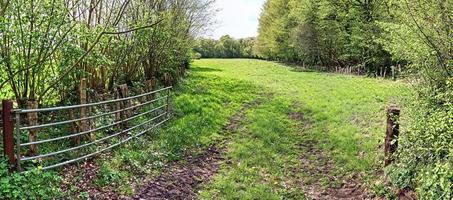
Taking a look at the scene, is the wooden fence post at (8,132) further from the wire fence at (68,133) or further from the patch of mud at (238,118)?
the patch of mud at (238,118)

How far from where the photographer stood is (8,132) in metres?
4.90

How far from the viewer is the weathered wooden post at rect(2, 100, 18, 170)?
4.86 m

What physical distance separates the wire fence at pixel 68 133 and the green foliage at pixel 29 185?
0.19 meters

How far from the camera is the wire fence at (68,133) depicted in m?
5.45

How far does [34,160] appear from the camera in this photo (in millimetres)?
5527

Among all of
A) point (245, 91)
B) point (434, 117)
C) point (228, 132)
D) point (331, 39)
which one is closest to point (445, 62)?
point (434, 117)

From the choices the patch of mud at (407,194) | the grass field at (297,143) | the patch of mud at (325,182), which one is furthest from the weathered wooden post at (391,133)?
the patch of mud at (407,194)

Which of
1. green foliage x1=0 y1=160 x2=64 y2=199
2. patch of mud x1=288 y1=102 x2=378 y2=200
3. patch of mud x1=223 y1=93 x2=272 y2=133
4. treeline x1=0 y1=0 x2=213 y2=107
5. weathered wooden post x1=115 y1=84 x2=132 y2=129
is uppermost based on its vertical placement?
treeline x1=0 y1=0 x2=213 y2=107

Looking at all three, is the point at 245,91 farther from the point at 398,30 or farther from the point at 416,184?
the point at 416,184

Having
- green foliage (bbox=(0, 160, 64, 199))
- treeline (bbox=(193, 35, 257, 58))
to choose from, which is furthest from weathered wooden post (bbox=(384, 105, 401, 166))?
treeline (bbox=(193, 35, 257, 58))

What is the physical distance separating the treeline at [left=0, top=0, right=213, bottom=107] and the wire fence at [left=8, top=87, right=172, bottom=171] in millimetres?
555

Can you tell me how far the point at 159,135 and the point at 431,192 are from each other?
6.42 m

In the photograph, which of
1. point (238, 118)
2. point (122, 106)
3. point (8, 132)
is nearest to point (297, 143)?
point (238, 118)

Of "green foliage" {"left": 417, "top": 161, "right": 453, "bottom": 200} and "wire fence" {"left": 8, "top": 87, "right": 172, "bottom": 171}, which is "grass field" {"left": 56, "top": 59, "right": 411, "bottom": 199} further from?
"green foliage" {"left": 417, "top": 161, "right": 453, "bottom": 200}
